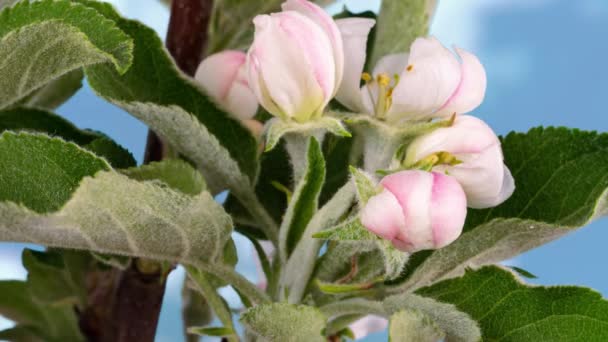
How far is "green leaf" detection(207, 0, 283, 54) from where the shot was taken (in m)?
0.70

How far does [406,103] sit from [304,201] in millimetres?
71

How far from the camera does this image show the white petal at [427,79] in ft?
1.63

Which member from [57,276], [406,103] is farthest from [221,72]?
[57,276]

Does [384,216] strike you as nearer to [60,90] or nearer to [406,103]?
[406,103]

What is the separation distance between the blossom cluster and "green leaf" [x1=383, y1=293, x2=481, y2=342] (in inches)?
1.7

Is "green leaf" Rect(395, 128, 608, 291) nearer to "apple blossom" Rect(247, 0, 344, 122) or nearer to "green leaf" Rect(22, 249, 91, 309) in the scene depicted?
"apple blossom" Rect(247, 0, 344, 122)

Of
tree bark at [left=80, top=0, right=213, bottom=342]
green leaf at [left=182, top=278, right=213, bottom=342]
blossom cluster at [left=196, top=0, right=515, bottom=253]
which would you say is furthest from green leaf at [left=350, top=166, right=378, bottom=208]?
green leaf at [left=182, top=278, right=213, bottom=342]

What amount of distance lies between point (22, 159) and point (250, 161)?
0.54 feet

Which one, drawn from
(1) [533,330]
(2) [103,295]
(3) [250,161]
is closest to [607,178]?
(1) [533,330]

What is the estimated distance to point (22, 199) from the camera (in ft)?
1.44

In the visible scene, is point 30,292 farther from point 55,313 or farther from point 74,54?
point 74,54

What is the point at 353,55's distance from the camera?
52cm

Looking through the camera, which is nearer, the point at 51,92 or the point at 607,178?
the point at 607,178

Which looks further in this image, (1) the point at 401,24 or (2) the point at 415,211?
(1) the point at 401,24
